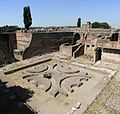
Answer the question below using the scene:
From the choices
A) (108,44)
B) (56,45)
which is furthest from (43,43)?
(108,44)

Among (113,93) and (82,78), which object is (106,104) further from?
(82,78)

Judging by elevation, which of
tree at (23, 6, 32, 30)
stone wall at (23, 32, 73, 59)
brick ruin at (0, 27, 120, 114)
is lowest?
brick ruin at (0, 27, 120, 114)

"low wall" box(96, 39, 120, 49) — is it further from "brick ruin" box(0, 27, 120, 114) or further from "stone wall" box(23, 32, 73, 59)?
"stone wall" box(23, 32, 73, 59)

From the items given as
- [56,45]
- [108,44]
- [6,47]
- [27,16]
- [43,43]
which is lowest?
[56,45]

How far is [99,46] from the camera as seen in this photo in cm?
1509

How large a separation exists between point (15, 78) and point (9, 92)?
255cm

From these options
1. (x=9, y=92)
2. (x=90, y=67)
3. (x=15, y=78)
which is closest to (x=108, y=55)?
(x=90, y=67)

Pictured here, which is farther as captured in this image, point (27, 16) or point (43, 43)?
point (27, 16)

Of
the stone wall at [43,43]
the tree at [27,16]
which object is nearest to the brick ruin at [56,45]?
the stone wall at [43,43]

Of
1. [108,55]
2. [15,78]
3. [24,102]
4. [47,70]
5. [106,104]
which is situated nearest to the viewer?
[106,104]

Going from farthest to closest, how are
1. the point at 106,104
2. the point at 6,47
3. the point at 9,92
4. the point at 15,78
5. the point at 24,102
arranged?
the point at 6,47 → the point at 15,78 → the point at 9,92 → the point at 24,102 → the point at 106,104

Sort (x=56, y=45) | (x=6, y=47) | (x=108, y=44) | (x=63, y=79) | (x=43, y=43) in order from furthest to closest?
(x=56, y=45), (x=43, y=43), (x=6, y=47), (x=108, y=44), (x=63, y=79)

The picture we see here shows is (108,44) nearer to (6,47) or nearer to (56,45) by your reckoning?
(56,45)

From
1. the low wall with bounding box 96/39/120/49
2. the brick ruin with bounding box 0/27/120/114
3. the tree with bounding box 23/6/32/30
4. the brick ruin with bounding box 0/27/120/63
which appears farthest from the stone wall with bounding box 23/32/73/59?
the low wall with bounding box 96/39/120/49
